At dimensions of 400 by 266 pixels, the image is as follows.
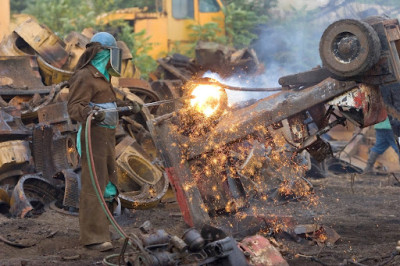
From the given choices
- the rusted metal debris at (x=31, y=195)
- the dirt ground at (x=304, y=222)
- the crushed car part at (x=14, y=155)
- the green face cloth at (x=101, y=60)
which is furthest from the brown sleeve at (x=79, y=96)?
the crushed car part at (x=14, y=155)

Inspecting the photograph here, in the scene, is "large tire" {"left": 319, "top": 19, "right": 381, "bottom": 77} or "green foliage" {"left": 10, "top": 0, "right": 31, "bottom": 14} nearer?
"large tire" {"left": 319, "top": 19, "right": 381, "bottom": 77}

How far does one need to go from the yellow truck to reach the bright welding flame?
14.3 meters

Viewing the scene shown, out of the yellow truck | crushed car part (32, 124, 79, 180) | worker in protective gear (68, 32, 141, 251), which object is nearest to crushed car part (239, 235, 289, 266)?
worker in protective gear (68, 32, 141, 251)

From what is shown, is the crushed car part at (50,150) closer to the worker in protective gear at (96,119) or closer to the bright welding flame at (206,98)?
the worker in protective gear at (96,119)

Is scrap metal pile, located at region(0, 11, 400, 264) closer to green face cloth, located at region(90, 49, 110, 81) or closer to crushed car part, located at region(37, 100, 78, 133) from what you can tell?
crushed car part, located at region(37, 100, 78, 133)

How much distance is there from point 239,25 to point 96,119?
16.1 m

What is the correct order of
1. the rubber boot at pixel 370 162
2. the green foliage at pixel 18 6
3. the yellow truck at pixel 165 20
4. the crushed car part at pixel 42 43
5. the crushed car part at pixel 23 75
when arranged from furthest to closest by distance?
the green foliage at pixel 18 6, the yellow truck at pixel 165 20, the rubber boot at pixel 370 162, the crushed car part at pixel 42 43, the crushed car part at pixel 23 75

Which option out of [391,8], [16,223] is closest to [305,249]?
[16,223]

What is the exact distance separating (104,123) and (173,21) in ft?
49.7

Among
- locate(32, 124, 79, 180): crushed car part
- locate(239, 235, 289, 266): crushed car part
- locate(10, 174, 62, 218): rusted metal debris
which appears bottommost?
locate(239, 235, 289, 266): crushed car part

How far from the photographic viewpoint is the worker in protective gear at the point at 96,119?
6340 millimetres

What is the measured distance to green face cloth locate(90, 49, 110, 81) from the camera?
6539 millimetres

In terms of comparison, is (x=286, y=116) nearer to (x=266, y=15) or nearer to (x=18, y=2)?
(x=266, y=15)

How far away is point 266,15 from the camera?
2289 cm
